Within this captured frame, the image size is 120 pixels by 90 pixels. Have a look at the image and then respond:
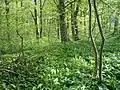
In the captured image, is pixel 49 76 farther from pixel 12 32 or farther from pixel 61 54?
pixel 12 32

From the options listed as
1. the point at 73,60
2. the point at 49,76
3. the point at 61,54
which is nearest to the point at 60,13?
the point at 61,54

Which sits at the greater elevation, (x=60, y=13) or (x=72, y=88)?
(x=60, y=13)

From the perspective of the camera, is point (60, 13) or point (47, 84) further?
point (60, 13)

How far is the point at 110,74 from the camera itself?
347 inches

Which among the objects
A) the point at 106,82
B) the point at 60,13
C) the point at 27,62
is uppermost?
the point at 60,13

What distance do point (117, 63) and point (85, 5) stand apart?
1124 cm

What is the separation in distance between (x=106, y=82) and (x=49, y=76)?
1.91m

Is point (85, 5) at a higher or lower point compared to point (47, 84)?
higher

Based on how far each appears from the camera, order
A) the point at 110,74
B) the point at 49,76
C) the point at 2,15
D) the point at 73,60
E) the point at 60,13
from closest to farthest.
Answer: the point at 49,76, the point at 110,74, the point at 73,60, the point at 60,13, the point at 2,15

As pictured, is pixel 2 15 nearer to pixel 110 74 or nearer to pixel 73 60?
pixel 73 60

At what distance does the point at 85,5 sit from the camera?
67.9ft

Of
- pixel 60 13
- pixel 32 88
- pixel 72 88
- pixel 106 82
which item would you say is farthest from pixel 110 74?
pixel 60 13

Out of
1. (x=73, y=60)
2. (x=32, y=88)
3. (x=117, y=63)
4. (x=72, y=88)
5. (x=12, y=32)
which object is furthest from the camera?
(x=12, y=32)

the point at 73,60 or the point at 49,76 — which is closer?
the point at 49,76
